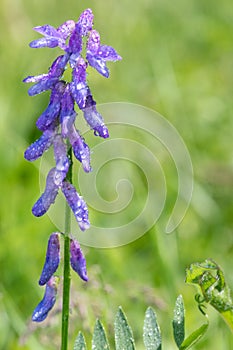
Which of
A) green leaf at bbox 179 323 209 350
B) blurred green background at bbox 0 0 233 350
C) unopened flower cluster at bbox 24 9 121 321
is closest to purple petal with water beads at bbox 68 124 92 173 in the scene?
unopened flower cluster at bbox 24 9 121 321

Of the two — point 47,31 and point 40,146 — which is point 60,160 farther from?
point 47,31

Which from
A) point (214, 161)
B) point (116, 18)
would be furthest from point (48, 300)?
point (116, 18)

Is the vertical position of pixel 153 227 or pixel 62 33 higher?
pixel 153 227

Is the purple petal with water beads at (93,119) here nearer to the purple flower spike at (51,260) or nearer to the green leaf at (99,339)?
the purple flower spike at (51,260)

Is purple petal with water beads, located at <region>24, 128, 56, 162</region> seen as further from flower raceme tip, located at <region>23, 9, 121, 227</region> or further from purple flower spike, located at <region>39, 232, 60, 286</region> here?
purple flower spike, located at <region>39, 232, 60, 286</region>

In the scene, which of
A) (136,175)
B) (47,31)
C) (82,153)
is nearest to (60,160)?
(82,153)

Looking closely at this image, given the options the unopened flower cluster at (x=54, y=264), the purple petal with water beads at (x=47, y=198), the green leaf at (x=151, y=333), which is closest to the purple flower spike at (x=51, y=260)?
the unopened flower cluster at (x=54, y=264)

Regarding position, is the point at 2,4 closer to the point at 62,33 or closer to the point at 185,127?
the point at 185,127

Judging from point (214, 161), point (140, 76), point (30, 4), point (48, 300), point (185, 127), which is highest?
Result: point (30, 4)
